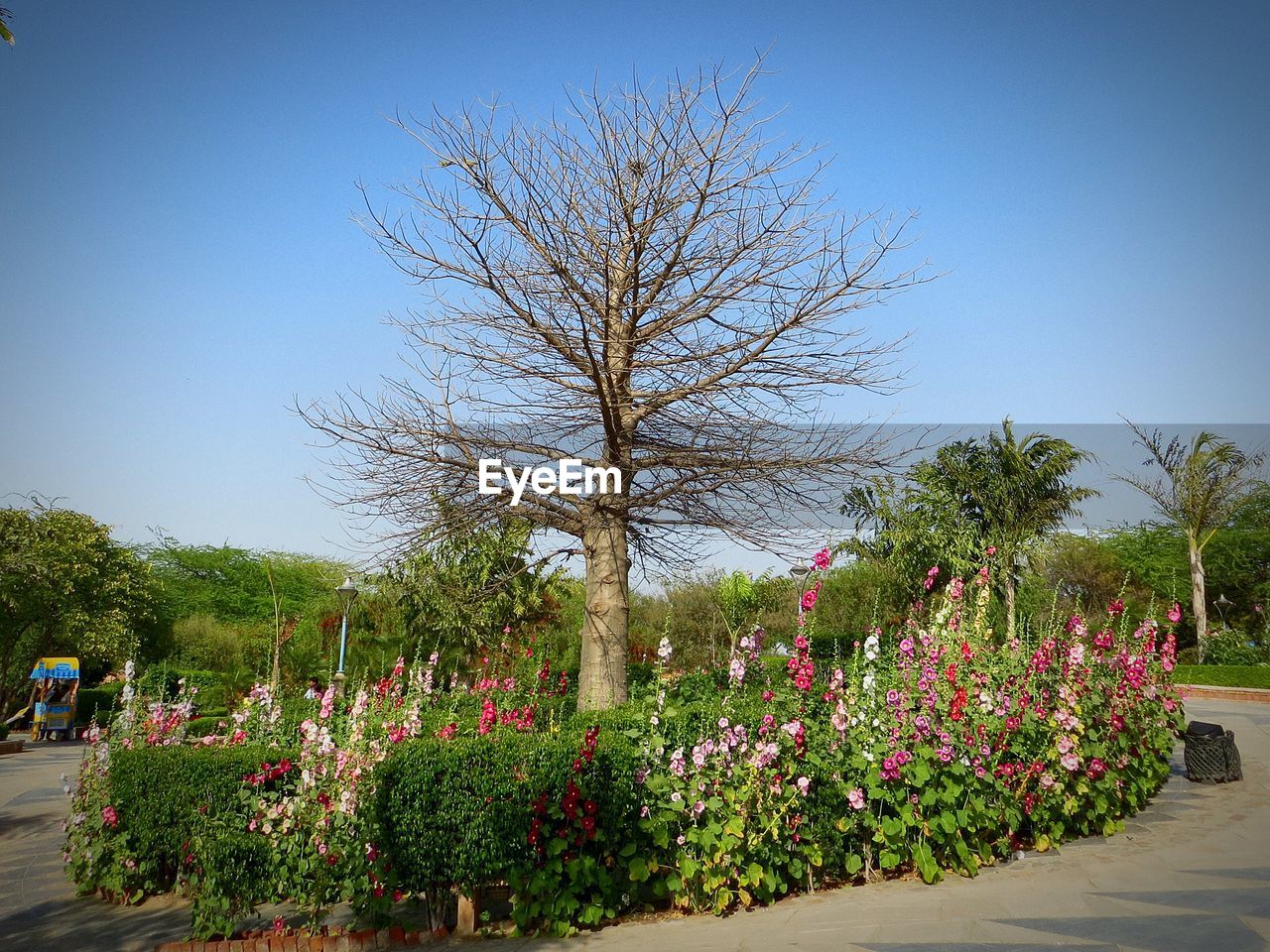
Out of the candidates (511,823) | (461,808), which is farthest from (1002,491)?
(461,808)

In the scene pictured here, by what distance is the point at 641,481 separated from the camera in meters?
7.90

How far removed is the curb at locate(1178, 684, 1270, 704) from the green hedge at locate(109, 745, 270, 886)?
66.1ft

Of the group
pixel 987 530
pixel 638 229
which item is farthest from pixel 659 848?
pixel 987 530

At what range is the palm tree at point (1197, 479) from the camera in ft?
96.2

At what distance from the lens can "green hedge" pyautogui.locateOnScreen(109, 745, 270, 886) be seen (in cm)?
516

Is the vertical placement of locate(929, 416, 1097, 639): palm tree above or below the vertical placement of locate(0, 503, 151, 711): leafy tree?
above

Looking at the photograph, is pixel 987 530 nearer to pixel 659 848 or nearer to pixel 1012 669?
pixel 1012 669

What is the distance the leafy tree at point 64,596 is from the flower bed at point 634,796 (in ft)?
59.2

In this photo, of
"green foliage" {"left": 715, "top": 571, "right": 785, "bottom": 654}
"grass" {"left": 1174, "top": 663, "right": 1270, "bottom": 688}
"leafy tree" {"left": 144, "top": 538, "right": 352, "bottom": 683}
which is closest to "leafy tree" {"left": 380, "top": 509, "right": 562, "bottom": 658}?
"green foliage" {"left": 715, "top": 571, "right": 785, "bottom": 654}

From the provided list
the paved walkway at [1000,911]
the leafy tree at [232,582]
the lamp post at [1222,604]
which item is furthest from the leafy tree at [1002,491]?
the leafy tree at [232,582]

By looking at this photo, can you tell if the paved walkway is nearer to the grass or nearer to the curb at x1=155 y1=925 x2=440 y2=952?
the curb at x1=155 y1=925 x2=440 y2=952

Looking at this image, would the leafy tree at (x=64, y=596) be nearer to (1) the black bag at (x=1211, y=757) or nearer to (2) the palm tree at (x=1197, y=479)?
(1) the black bag at (x=1211, y=757)

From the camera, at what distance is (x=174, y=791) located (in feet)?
17.5

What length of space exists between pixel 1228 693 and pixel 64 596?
27282 mm
